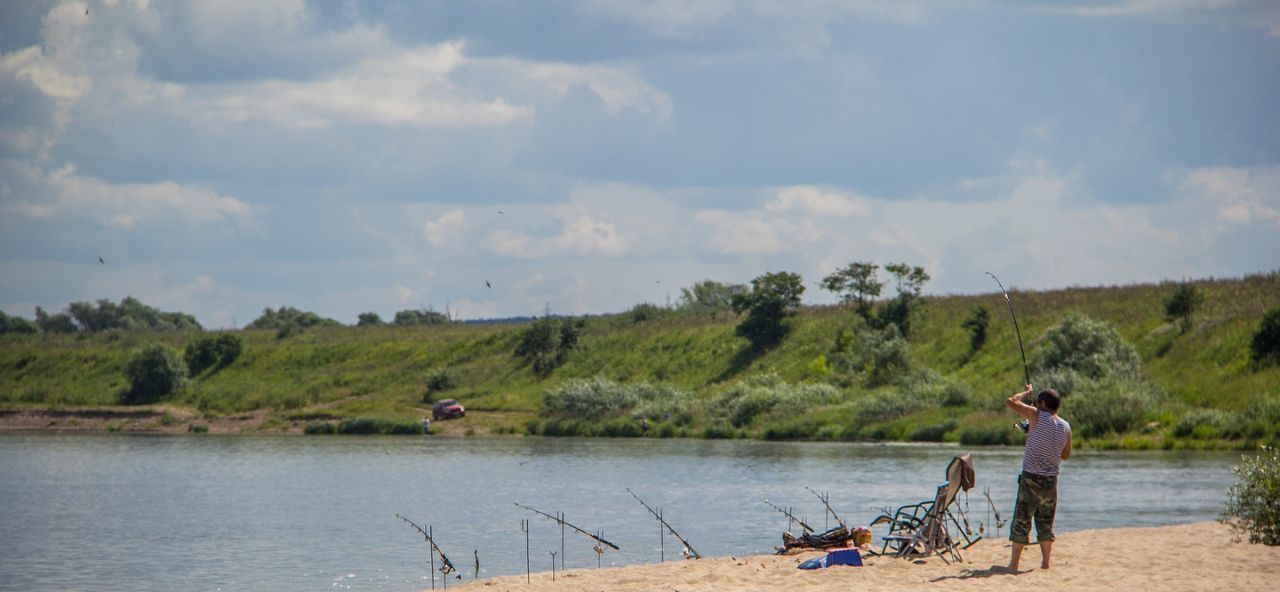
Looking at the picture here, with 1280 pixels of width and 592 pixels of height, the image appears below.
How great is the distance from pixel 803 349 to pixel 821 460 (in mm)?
36242

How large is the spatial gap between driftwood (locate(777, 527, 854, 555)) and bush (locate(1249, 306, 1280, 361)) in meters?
44.7

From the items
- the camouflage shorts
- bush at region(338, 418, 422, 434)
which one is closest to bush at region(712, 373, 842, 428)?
bush at region(338, 418, 422, 434)

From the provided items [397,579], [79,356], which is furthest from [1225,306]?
[79,356]

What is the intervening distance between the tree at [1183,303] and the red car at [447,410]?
42510 mm

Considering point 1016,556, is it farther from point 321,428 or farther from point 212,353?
point 212,353

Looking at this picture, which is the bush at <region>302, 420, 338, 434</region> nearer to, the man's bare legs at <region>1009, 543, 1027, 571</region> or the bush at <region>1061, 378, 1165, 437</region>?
the bush at <region>1061, 378, 1165, 437</region>

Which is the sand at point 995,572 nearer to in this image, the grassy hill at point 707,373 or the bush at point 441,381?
the grassy hill at point 707,373

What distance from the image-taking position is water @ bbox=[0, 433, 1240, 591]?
2756cm

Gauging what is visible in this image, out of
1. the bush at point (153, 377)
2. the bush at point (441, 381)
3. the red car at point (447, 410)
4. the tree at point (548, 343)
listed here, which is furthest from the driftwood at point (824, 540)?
the bush at point (153, 377)

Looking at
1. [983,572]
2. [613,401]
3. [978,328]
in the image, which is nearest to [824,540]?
[983,572]

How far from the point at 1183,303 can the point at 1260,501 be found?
5519 centimetres

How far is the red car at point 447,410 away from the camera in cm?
8575

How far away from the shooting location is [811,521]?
32656 millimetres

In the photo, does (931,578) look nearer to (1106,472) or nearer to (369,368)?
(1106,472)
